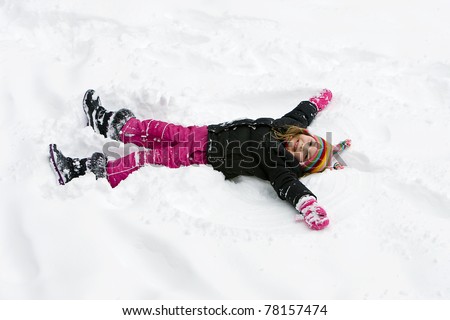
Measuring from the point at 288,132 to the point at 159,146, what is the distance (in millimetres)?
695

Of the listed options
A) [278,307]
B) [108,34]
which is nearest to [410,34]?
[108,34]

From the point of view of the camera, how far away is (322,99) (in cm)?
262

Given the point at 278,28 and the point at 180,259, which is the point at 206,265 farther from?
the point at 278,28

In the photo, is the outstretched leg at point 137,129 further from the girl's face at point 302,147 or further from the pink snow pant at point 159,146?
the girl's face at point 302,147

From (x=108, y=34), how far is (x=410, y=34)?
6.75ft

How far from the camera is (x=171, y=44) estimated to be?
298 centimetres

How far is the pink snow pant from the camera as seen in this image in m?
2.25

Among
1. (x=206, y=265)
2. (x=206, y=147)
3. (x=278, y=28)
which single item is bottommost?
(x=206, y=265)

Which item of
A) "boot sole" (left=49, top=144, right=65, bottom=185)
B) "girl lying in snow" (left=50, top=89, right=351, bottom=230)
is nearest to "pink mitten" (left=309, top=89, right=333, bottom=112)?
"girl lying in snow" (left=50, top=89, right=351, bottom=230)

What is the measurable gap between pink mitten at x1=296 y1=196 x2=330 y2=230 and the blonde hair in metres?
0.47

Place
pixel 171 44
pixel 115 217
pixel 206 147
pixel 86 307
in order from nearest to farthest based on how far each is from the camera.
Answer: pixel 86 307
pixel 115 217
pixel 206 147
pixel 171 44

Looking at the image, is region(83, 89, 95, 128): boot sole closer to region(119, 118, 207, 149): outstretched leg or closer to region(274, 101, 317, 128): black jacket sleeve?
region(119, 118, 207, 149): outstretched leg

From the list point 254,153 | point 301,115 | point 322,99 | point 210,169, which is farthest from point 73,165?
point 322,99

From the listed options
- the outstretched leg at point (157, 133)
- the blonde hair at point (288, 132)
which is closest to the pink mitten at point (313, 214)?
the blonde hair at point (288, 132)
